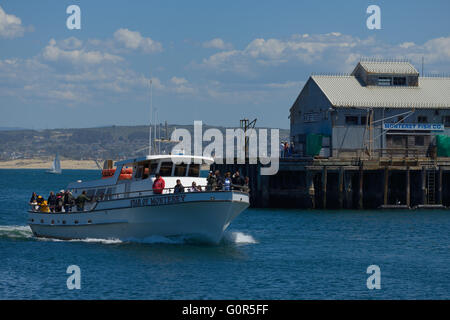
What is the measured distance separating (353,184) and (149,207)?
96.4 ft

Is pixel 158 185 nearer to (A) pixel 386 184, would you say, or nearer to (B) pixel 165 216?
(B) pixel 165 216

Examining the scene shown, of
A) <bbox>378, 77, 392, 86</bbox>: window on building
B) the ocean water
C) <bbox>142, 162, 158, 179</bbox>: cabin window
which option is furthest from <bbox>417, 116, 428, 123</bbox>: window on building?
<bbox>142, 162, 158, 179</bbox>: cabin window

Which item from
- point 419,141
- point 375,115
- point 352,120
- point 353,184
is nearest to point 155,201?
point 353,184

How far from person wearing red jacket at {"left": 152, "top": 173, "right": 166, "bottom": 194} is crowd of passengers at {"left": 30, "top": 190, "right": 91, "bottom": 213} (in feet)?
15.3

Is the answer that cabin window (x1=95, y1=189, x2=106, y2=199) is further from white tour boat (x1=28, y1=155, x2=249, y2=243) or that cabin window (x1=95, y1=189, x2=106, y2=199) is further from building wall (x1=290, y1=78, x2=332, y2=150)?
building wall (x1=290, y1=78, x2=332, y2=150)

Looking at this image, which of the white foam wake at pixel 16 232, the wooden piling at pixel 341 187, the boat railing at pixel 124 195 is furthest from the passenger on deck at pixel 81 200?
the wooden piling at pixel 341 187

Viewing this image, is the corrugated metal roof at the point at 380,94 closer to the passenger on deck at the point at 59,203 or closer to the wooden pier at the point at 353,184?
the wooden pier at the point at 353,184

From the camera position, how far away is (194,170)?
36.8m

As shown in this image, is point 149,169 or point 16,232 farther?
point 16,232

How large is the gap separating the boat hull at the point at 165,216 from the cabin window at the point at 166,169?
1940 millimetres

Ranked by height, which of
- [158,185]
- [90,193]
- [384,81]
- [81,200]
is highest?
[384,81]

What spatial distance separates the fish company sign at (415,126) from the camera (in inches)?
2473
